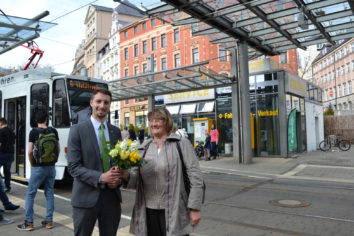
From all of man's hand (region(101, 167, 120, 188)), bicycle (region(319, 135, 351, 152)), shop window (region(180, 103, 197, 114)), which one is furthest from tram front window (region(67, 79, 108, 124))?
bicycle (region(319, 135, 351, 152))

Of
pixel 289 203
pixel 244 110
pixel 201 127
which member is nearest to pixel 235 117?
pixel 244 110

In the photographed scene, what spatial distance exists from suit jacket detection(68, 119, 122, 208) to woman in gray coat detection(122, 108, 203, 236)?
0.29 meters

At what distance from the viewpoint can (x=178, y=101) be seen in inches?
805

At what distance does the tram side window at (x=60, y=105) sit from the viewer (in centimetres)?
807

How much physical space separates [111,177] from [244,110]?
11925 mm

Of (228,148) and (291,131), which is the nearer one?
(291,131)

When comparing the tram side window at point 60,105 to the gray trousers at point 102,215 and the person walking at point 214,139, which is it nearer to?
the gray trousers at point 102,215

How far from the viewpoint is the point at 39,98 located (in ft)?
27.2

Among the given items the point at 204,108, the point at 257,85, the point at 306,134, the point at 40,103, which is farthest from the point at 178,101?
the point at 40,103

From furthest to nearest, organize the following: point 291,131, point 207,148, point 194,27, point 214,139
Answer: point 214,139 < point 207,148 < point 291,131 < point 194,27

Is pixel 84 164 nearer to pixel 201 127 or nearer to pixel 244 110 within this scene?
pixel 244 110

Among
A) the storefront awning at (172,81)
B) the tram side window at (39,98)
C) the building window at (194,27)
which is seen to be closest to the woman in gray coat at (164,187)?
the tram side window at (39,98)

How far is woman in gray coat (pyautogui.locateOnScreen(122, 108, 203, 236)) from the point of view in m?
2.46

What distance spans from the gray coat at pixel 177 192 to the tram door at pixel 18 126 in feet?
22.9
